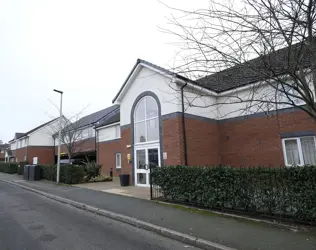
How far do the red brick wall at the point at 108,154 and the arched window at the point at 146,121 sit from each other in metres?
7.50

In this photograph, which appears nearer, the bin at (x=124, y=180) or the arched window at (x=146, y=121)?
the arched window at (x=146, y=121)

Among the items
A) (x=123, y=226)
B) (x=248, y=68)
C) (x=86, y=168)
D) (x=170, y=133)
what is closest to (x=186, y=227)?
(x=123, y=226)

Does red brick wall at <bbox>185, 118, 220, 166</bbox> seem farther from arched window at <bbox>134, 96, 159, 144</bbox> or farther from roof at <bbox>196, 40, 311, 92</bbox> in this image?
roof at <bbox>196, 40, 311, 92</bbox>

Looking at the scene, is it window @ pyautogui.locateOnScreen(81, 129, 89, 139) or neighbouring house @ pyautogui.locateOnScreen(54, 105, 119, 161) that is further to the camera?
window @ pyautogui.locateOnScreen(81, 129, 89, 139)

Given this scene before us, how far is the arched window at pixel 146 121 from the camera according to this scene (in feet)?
43.6

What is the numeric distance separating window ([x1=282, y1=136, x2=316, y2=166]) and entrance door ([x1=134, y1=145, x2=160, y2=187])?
662 centimetres

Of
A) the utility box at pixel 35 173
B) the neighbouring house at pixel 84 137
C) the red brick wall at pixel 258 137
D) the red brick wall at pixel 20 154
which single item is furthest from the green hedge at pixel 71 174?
the red brick wall at pixel 20 154

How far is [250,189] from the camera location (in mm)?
6512

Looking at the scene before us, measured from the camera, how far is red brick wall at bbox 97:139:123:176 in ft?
70.9

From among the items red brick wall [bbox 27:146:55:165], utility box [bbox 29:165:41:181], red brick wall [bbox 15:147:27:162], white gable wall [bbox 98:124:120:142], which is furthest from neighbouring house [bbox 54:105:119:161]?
red brick wall [bbox 15:147:27:162]

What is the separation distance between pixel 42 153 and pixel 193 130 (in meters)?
32.2

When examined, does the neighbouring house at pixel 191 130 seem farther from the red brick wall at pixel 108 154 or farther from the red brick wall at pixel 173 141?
the red brick wall at pixel 108 154

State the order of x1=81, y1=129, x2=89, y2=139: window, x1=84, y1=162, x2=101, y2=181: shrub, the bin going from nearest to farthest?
the bin < x1=84, y1=162, x2=101, y2=181: shrub < x1=81, y1=129, x2=89, y2=139: window

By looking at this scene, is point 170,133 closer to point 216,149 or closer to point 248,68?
point 216,149
